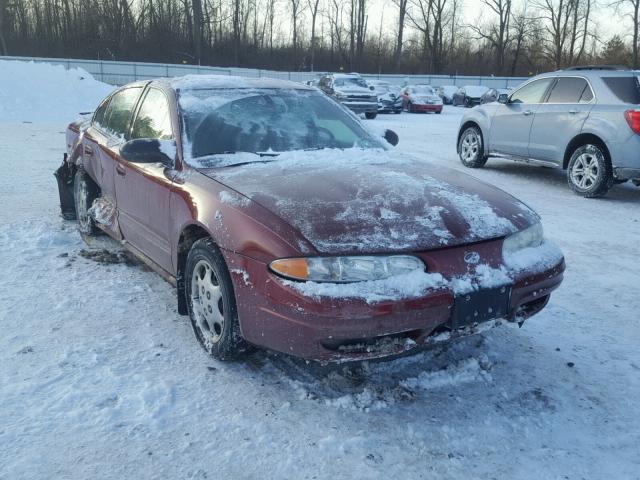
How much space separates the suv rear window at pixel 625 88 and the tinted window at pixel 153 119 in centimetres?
578

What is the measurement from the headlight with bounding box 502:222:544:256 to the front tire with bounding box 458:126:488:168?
22.3ft

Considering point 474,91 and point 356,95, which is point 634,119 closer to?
point 356,95

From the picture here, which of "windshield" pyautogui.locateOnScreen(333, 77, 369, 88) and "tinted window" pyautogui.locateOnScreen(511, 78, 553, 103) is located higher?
"windshield" pyautogui.locateOnScreen(333, 77, 369, 88)

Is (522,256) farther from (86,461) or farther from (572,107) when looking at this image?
(572,107)

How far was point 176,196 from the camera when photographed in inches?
128

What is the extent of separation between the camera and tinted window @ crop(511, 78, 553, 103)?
27.5ft

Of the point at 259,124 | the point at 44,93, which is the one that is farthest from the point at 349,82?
the point at 259,124

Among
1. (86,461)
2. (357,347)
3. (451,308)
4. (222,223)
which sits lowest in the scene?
(86,461)

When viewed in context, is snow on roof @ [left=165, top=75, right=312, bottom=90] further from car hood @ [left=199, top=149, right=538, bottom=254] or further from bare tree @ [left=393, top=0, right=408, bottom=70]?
bare tree @ [left=393, top=0, right=408, bottom=70]

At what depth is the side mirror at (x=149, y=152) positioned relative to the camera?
3.34 metres

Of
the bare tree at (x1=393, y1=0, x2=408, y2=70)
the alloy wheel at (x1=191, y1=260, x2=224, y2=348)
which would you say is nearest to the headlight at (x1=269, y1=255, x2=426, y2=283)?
the alloy wheel at (x1=191, y1=260, x2=224, y2=348)

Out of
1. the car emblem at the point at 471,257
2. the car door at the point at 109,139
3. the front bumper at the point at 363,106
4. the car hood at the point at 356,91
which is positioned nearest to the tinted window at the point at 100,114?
the car door at the point at 109,139

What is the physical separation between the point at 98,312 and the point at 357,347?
1.92 m

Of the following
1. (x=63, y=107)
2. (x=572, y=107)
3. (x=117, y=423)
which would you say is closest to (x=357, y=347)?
(x=117, y=423)
